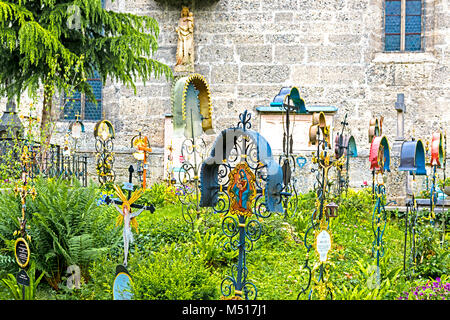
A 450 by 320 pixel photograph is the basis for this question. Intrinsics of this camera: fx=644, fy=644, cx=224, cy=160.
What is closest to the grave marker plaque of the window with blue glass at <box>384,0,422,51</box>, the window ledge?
the window ledge

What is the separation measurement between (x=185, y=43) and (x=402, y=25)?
17.3ft

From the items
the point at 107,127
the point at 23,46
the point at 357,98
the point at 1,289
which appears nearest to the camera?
the point at 1,289

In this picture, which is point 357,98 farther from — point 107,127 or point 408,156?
point 408,156

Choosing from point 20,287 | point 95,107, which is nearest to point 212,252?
point 20,287

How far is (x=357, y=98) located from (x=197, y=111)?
7.52 meters

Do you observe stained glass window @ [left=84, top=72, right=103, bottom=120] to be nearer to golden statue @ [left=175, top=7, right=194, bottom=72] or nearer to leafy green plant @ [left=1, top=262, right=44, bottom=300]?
golden statue @ [left=175, top=7, right=194, bottom=72]

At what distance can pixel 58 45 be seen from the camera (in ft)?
35.4

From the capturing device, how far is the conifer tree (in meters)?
10.6

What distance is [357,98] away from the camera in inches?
589

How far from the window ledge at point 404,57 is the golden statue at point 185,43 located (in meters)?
4.29

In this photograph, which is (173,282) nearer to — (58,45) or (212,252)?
(212,252)

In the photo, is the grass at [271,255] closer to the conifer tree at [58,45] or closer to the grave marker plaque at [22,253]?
the grave marker plaque at [22,253]

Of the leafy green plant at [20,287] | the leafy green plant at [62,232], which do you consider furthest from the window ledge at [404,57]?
the leafy green plant at [20,287]
